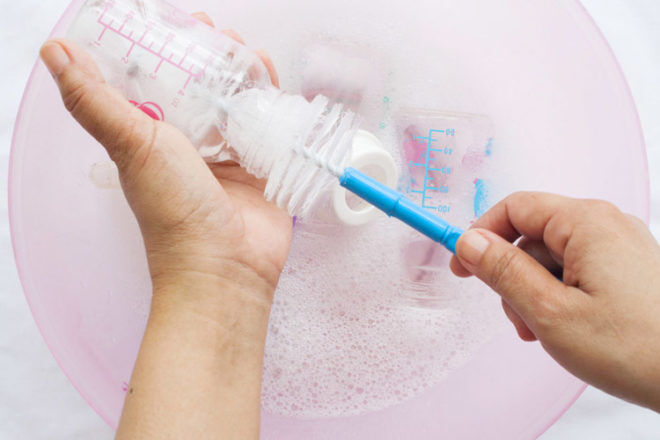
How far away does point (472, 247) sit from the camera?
0.60 metres

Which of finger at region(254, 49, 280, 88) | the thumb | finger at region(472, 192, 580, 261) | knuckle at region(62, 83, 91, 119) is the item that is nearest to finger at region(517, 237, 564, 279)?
finger at region(472, 192, 580, 261)

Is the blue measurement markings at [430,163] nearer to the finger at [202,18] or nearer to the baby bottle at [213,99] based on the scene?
the baby bottle at [213,99]

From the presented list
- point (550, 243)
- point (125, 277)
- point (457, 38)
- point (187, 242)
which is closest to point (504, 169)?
point (457, 38)

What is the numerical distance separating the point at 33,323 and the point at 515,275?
95 centimetres

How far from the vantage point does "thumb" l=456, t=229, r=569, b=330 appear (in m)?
0.57

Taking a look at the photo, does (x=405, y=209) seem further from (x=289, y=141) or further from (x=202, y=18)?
(x=202, y=18)

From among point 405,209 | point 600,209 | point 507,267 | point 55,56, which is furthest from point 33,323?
point 600,209

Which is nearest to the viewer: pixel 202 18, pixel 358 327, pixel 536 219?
pixel 536 219

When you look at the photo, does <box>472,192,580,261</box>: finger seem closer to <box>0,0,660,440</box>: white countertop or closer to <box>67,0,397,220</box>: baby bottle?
<box>67,0,397,220</box>: baby bottle

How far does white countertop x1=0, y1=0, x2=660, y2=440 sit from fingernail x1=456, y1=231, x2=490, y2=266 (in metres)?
0.67

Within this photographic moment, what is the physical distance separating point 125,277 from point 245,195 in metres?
0.29

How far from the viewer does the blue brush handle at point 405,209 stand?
2.11ft

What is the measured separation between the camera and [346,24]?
100 centimetres

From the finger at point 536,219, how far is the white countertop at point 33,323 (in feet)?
1.82
